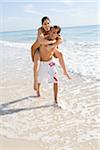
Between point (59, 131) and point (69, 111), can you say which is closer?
point (59, 131)

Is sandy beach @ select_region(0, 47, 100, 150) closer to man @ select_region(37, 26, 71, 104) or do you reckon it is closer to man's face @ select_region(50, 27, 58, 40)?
man @ select_region(37, 26, 71, 104)

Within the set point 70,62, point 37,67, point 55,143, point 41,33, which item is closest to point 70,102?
point 37,67

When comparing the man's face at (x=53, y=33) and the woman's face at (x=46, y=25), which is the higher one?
the woman's face at (x=46, y=25)

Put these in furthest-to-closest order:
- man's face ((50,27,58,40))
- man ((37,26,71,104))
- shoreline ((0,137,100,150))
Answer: man ((37,26,71,104)) → man's face ((50,27,58,40)) → shoreline ((0,137,100,150))

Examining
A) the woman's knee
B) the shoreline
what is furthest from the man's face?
the shoreline

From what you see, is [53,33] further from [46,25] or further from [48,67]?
[48,67]

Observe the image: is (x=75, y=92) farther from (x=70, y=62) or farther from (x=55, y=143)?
(x=70, y=62)

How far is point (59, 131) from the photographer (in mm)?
4211

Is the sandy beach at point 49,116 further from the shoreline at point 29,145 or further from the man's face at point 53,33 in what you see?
the man's face at point 53,33

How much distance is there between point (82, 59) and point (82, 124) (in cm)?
527

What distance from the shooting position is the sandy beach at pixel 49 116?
390cm

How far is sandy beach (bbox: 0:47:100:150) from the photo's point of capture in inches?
153

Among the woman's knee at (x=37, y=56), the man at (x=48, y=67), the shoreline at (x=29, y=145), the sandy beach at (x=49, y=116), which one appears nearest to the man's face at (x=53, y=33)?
the man at (x=48, y=67)

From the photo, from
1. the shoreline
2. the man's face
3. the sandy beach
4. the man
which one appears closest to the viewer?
the shoreline
